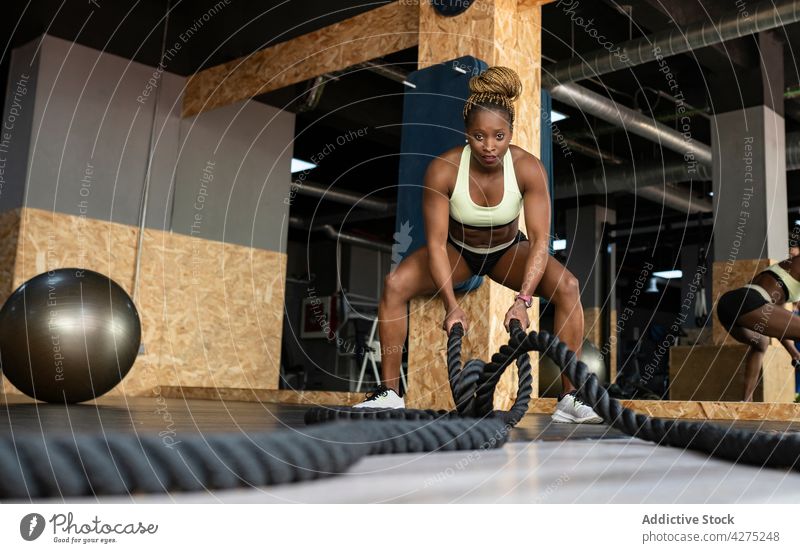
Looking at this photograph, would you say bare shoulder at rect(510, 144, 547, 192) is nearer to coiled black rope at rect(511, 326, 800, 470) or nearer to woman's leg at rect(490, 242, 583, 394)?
woman's leg at rect(490, 242, 583, 394)

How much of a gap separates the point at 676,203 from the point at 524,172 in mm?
7485

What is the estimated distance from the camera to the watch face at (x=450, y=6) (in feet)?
11.0

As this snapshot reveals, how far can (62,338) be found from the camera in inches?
101

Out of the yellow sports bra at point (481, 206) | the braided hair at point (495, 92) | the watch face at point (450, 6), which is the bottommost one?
the yellow sports bra at point (481, 206)

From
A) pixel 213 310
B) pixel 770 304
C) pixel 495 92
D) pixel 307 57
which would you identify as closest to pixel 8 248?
pixel 213 310

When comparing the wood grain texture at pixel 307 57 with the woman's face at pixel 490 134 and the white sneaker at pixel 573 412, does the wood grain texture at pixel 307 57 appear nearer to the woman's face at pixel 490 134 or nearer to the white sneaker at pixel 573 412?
the woman's face at pixel 490 134

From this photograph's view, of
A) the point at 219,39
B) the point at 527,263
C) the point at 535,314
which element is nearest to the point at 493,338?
the point at 535,314

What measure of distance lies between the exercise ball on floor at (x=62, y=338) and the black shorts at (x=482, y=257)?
1.26m

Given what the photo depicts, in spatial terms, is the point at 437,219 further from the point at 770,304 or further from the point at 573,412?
the point at 770,304

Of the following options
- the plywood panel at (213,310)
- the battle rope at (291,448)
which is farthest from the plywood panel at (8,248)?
the battle rope at (291,448)

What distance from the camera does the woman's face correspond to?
2.28m

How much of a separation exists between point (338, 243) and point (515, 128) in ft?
9.64

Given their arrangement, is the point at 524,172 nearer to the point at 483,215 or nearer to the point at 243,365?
the point at 483,215

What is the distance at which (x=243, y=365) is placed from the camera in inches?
214
